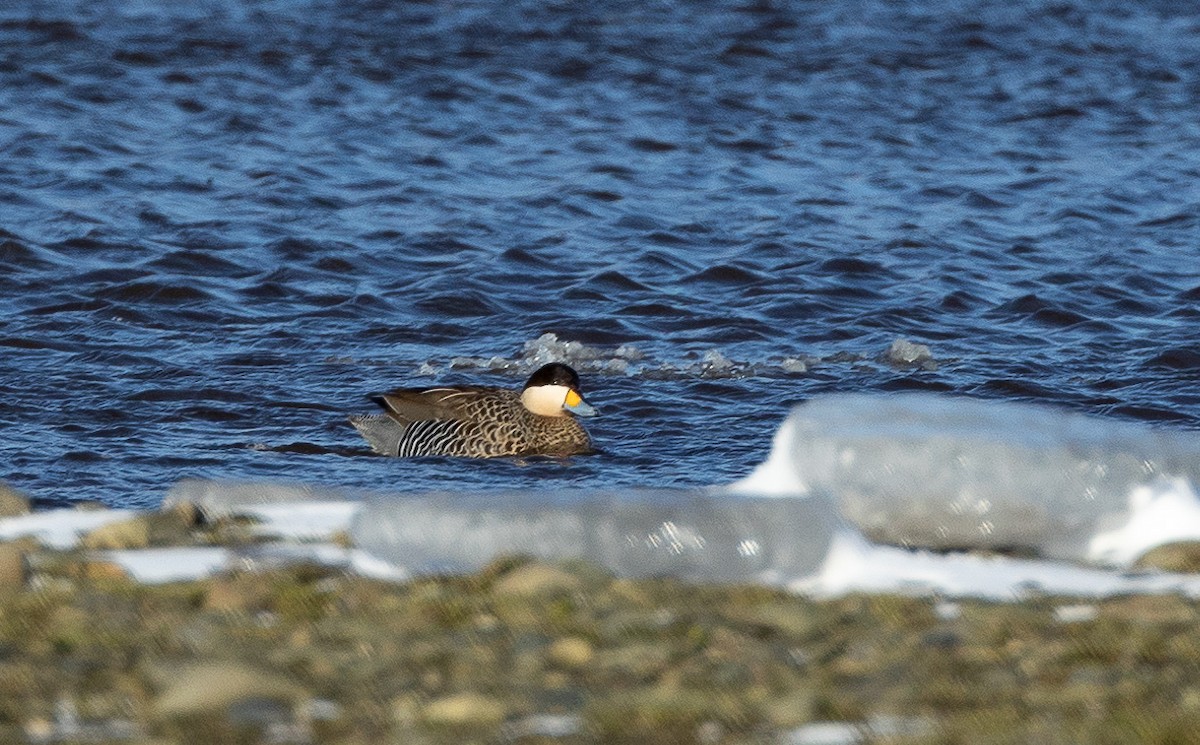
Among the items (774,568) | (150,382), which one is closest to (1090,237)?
(150,382)

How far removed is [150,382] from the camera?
9.50 meters

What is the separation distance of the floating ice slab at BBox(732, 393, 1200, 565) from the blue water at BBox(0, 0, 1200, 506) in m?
3.03

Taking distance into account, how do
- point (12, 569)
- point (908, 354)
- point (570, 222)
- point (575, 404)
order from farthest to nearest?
point (570, 222), point (908, 354), point (575, 404), point (12, 569)

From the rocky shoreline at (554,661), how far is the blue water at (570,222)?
3787 mm

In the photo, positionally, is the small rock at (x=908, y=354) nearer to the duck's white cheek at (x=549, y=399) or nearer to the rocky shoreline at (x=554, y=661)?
the duck's white cheek at (x=549, y=399)

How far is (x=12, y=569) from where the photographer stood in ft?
13.4

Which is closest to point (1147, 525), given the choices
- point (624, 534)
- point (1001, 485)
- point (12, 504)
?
point (1001, 485)

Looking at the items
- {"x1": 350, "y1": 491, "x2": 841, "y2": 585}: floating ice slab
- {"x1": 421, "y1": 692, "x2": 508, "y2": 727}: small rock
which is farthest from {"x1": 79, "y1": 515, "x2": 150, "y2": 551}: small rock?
{"x1": 421, "y1": 692, "x2": 508, "y2": 727}: small rock

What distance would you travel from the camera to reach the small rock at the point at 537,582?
Answer: 401 centimetres

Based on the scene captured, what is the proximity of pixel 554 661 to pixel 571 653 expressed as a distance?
4cm

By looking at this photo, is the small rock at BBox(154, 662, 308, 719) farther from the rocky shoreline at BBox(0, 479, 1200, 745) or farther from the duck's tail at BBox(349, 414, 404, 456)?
the duck's tail at BBox(349, 414, 404, 456)

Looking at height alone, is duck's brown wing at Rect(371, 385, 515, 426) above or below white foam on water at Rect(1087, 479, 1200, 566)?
below

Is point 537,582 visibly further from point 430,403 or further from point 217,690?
point 430,403

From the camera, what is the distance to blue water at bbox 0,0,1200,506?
941 centimetres
